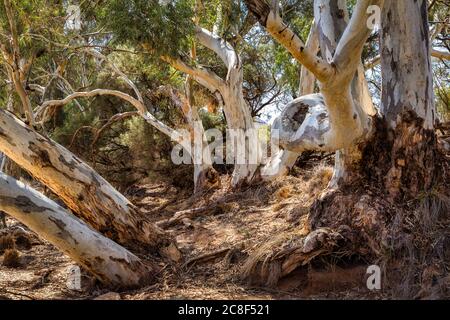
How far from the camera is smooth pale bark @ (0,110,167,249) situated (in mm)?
4352

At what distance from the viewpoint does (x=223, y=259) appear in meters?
4.89

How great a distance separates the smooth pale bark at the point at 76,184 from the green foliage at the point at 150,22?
6.63 ft

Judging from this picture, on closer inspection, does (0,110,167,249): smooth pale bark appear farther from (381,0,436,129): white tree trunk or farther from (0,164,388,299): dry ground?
(381,0,436,129): white tree trunk

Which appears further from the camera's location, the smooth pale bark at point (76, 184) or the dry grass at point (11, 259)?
the dry grass at point (11, 259)

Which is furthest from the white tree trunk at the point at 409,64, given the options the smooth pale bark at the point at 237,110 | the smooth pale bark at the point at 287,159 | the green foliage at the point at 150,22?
the smooth pale bark at the point at 237,110

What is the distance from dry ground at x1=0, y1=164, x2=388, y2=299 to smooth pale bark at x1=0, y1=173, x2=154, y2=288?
170mm

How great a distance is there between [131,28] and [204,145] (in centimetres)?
378

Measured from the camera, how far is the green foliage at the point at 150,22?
591 cm

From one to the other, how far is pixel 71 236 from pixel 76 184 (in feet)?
2.16

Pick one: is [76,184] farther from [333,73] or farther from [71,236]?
[333,73]

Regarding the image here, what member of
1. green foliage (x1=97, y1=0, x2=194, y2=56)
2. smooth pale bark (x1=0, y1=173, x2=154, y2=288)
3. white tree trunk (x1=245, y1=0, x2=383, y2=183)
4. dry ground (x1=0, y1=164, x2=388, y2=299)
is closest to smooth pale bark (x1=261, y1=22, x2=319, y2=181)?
dry ground (x1=0, y1=164, x2=388, y2=299)

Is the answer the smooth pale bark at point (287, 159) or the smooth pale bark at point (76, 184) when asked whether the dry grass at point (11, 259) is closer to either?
the smooth pale bark at point (76, 184)

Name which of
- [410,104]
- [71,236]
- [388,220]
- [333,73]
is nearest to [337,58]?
[333,73]
